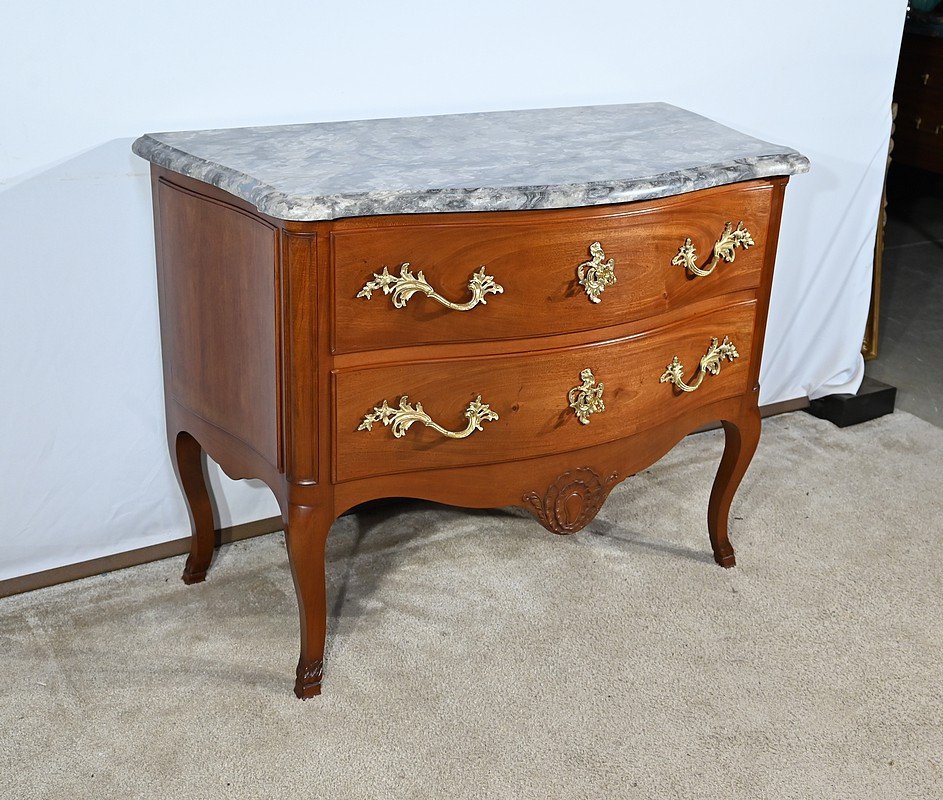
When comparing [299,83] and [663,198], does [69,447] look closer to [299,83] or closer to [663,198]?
[299,83]

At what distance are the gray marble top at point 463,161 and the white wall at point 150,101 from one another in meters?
0.08

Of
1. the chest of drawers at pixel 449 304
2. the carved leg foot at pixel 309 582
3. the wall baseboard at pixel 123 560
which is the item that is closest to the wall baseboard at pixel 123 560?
the wall baseboard at pixel 123 560

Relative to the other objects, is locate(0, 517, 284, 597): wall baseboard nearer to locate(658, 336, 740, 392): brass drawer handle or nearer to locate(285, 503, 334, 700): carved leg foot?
locate(285, 503, 334, 700): carved leg foot

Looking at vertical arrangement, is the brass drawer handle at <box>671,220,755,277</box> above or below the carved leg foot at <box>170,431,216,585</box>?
above

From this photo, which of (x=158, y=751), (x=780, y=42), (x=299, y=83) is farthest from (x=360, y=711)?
(x=780, y=42)

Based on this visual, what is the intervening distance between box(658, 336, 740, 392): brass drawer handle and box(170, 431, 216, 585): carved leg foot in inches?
33.1

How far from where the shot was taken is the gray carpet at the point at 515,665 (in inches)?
63.8

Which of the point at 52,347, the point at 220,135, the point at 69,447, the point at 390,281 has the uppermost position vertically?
the point at 220,135

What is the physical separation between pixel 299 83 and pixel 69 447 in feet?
2.49

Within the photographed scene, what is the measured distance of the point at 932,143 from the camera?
457 cm

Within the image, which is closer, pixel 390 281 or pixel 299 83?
pixel 390 281

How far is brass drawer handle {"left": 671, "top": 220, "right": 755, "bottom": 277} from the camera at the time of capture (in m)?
1.71

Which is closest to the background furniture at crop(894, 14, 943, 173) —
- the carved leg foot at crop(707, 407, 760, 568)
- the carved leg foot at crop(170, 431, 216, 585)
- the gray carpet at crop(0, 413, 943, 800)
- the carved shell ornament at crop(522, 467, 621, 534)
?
the gray carpet at crop(0, 413, 943, 800)

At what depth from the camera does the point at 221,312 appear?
5.46ft
